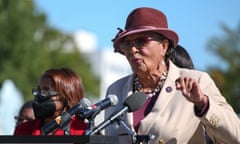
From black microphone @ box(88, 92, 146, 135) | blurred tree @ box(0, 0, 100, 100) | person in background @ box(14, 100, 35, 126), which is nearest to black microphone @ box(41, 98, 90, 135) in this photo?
black microphone @ box(88, 92, 146, 135)

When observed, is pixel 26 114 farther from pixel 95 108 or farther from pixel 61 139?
pixel 61 139

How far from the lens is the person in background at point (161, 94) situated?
507 cm

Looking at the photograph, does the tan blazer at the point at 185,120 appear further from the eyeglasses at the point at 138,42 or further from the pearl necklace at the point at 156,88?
the eyeglasses at the point at 138,42

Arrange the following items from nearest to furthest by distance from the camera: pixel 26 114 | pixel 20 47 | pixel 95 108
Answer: pixel 95 108 → pixel 26 114 → pixel 20 47

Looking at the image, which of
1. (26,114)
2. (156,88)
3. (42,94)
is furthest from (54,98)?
(26,114)

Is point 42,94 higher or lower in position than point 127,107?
lower

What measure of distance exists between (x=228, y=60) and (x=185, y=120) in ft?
112

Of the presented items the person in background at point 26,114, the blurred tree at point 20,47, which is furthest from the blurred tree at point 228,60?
the person in background at point 26,114

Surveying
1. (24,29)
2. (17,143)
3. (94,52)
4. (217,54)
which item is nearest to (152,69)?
(17,143)

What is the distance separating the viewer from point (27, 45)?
3775cm

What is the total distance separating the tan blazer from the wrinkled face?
139mm

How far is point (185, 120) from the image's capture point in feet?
17.6

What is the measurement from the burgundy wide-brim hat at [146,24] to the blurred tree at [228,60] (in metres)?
30.4

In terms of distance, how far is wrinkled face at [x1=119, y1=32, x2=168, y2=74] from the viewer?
555 cm
